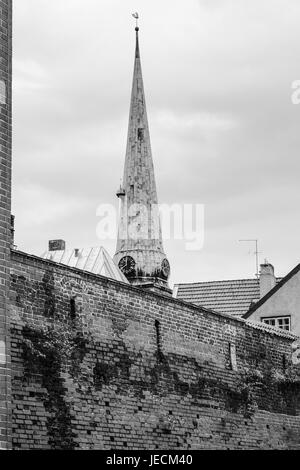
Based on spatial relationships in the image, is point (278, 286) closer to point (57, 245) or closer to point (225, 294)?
point (225, 294)

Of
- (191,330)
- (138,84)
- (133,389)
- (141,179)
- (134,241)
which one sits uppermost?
(138,84)

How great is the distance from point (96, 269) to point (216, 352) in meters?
9.70

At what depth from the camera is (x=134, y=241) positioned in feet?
217

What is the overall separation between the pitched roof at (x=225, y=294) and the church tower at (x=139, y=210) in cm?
1952

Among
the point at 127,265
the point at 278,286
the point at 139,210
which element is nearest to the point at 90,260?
the point at 278,286

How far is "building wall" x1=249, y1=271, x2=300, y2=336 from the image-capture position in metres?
34.6

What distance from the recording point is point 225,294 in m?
43.9

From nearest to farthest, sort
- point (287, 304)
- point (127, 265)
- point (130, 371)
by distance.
→ point (130, 371), point (287, 304), point (127, 265)

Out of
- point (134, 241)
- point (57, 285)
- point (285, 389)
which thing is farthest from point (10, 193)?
point (134, 241)

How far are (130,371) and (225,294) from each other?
24.2 metres

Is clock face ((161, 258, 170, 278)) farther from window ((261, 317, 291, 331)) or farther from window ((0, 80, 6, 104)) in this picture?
window ((0, 80, 6, 104))

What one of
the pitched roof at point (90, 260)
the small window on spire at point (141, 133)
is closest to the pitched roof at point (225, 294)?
the pitched roof at point (90, 260)

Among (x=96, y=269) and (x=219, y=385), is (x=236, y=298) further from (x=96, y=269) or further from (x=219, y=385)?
(x=219, y=385)

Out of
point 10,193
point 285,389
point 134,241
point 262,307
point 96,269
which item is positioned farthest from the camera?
point 134,241
